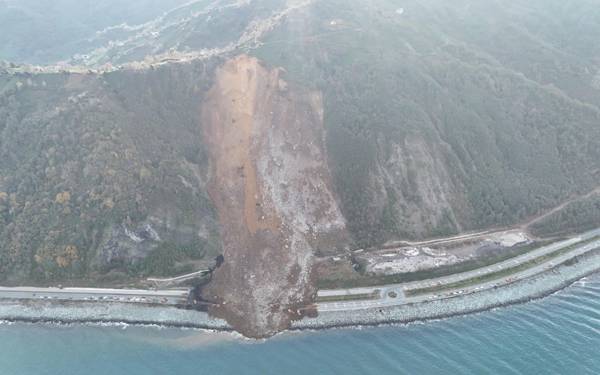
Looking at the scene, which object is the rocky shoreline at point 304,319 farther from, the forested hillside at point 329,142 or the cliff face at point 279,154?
the forested hillside at point 329,142

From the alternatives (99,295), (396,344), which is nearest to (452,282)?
(396,344)

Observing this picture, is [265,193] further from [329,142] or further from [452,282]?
[452,282]

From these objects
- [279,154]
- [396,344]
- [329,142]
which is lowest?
[396,344]

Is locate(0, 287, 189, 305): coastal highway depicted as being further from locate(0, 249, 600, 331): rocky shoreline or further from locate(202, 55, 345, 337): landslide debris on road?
locate(202, 55, 345, 337): landslide debris on road

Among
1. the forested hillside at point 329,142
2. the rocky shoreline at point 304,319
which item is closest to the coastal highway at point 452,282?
the rocky shoreline at point 304,319

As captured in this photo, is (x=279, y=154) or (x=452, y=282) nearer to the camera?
(x=452, y=282)
